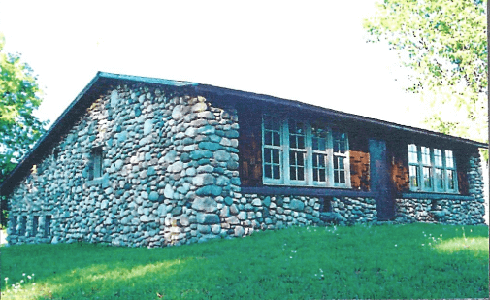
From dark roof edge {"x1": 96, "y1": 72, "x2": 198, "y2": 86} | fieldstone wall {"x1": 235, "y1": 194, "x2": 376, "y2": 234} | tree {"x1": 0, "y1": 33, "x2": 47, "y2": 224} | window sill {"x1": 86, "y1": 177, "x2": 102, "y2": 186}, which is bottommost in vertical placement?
fieldstone wall {"x1": 235, "y1": 194, "x2": 376, "y2": 234}

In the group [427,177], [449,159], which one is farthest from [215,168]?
[449,159]

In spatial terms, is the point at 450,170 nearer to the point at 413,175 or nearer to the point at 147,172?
the point at 413,175

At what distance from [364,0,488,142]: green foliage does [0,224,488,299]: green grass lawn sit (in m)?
5.22

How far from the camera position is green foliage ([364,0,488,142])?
13305 mm

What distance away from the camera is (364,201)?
13969mm

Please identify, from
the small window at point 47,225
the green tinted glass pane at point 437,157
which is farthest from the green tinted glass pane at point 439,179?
the small window at point 47,225

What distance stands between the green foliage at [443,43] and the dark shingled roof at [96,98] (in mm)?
1594

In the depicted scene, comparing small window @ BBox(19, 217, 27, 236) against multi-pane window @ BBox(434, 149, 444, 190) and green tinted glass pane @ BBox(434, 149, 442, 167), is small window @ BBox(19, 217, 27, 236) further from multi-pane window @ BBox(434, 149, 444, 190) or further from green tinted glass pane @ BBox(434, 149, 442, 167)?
green tinted glass pane @ BBox(434, 149, 442, 167)

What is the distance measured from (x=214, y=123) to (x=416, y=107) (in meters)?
7.96

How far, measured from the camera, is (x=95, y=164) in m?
14.4

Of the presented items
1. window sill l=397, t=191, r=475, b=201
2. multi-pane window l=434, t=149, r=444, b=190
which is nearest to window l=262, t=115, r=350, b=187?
window sill l=397, t=191, r=475, b=201

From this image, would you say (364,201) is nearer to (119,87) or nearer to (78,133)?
(119,87)

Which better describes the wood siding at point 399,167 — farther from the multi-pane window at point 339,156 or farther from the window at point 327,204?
the window at point 327,204

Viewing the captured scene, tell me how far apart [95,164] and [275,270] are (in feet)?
27.8
